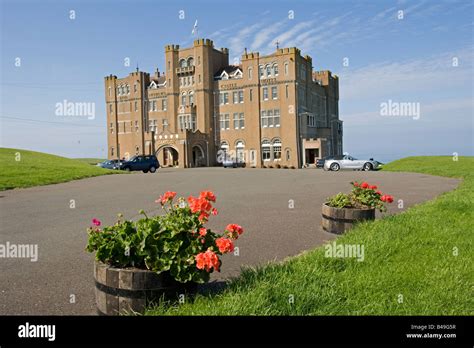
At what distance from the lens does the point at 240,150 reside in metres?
59.8

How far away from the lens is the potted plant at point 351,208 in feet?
26.2

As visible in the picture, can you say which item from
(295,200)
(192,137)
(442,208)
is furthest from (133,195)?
(192,137)

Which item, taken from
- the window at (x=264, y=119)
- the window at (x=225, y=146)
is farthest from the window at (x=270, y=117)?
the window at (x=225, y=146)

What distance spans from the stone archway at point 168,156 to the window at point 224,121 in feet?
28.6

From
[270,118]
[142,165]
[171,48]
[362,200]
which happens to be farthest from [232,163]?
[362,200]

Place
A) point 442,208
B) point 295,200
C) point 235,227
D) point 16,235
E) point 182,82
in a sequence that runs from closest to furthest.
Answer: point 235,227, point 16,235, point 442,208, point 295,200, point 182,82

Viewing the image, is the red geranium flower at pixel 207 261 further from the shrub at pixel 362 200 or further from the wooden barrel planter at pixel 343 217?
the shrub at pixel 362 200

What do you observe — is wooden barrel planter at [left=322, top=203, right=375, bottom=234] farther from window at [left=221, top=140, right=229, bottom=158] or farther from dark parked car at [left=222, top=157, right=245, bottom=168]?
window at [left=221, top=140, right=229, bottom=158]

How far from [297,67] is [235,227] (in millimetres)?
54344

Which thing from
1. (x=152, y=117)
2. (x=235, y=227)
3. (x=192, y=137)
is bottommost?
(x=235, y=227)

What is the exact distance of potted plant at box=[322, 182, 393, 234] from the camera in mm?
7992

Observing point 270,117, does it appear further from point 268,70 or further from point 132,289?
point 132,289

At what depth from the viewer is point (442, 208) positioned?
9.70m
